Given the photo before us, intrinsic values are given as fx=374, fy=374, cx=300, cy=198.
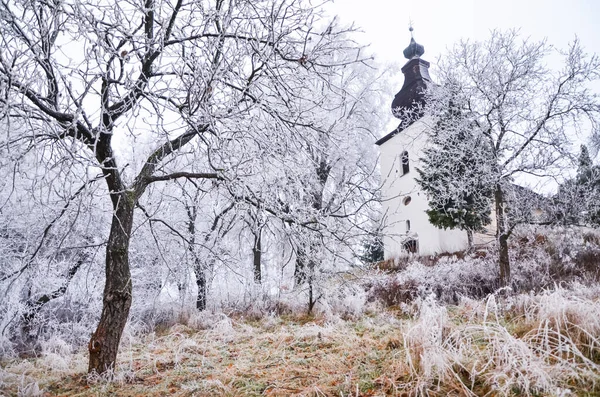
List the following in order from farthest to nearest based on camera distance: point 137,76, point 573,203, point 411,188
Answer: point 411,188, point 573,203, point 137,76

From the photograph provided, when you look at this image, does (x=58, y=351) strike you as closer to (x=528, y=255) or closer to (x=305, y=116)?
(x=305, y=116)

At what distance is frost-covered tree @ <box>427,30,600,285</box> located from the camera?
7297mm

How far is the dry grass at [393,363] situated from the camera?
79.7 inches

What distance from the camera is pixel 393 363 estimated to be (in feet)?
8.39

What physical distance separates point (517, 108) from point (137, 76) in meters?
7.35

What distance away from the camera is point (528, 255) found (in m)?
9.35

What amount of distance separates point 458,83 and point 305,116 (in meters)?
5.85

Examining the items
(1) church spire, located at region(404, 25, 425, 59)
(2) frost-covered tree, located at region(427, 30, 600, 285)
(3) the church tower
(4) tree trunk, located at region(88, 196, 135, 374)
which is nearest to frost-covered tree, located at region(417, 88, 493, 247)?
(2) frost-covered tree, located at region(427, 30, 600, 285)

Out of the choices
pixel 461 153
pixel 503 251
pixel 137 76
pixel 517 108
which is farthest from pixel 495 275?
pixel 137 76

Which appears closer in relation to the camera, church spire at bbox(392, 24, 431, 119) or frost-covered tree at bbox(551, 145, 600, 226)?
frost-covered tree at bbox(551, 145, 600, 226)

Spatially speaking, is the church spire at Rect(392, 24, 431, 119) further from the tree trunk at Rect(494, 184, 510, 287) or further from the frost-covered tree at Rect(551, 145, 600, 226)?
the tree trunk at Rect(494, 184, 510, 287)

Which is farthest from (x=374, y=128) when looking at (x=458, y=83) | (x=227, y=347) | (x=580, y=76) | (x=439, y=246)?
(x=227, y=347)

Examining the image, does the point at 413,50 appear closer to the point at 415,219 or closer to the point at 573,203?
the point at 415,219

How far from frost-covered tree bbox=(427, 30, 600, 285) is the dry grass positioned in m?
3.33
